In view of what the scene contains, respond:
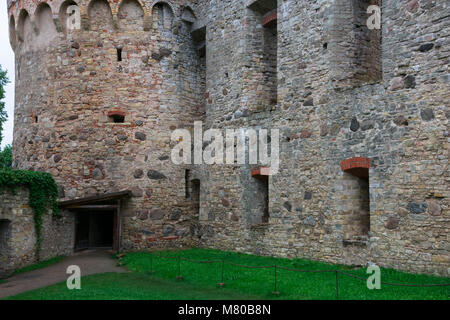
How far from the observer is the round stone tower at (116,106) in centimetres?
1231

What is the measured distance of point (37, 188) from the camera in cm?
1089

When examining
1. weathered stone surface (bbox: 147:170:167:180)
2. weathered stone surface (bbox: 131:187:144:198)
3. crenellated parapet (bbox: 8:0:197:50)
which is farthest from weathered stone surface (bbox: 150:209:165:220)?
crenellated parapet (bbox: 8:0:197:50)

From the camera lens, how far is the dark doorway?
12562 millimetres

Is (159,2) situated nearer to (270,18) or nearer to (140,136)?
(270,18)

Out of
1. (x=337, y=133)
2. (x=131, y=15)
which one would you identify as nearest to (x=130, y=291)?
(x=337, y=133)

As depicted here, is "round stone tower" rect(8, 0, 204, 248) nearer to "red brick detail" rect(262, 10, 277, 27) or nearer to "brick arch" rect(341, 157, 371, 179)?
"red brick detail" rect(262, 10, 277, 27)

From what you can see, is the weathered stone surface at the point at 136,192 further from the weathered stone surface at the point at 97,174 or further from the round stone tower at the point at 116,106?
the weathered stone surface at the point at 97,174

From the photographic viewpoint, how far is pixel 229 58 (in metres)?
11.9

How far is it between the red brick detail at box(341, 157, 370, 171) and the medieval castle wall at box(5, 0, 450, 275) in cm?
4

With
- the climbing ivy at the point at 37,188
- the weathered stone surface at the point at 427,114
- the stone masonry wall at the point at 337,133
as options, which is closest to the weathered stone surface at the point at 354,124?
the stone masonry wall at the point at 337,133

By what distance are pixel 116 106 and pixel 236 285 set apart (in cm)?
675

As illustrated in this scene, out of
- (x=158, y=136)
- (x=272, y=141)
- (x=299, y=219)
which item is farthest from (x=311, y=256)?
(x=158, y=136)

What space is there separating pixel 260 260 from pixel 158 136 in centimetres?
461

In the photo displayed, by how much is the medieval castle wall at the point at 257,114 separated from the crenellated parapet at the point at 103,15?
4 cm
